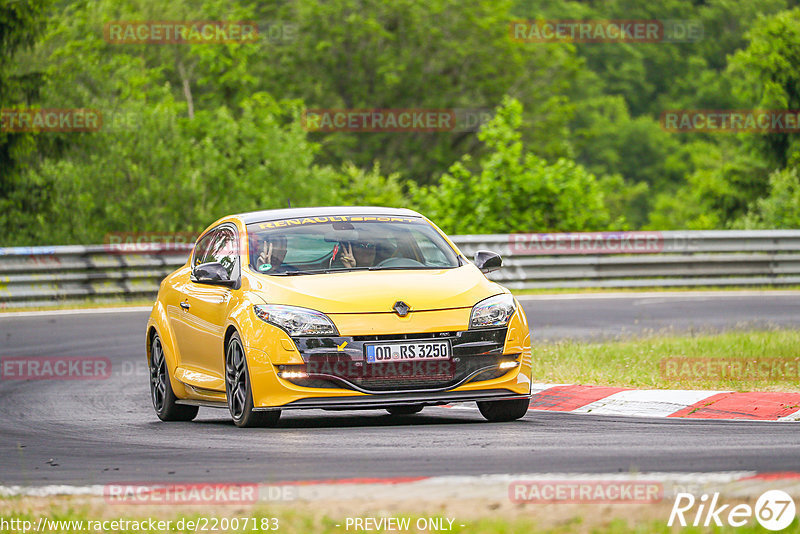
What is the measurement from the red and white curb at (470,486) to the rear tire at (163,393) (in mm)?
3798

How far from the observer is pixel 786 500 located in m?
5.55

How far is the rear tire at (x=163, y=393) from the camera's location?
1052cm

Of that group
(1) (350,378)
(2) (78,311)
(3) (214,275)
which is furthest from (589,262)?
(1) (350,378)

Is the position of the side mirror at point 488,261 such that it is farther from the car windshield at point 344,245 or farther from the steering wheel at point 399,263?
the steering wheel at point 399,263

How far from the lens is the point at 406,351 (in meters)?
8.63

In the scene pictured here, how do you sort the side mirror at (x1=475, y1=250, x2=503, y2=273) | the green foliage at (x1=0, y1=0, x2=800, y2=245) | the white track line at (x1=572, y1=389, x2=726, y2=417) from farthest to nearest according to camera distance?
1. the green foliage at (x1=0, y1=0, x2=800, y2=245)
2. the side mirror at (x1=475, y1=250, x2=503, y2=273)
3. the white track line at (x1=572, y1=389, x2=726, y2=417)

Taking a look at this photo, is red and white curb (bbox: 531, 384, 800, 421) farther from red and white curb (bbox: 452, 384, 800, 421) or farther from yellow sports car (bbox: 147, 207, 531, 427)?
yellow sports car (bbox: 147, 207, 531, 427)

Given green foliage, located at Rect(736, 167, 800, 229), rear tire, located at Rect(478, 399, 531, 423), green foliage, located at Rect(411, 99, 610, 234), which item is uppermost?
rear tire, located at Rect(478, 399, 531, 423)

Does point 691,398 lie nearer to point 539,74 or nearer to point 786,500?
point 786,500

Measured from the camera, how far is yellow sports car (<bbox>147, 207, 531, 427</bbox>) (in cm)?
863

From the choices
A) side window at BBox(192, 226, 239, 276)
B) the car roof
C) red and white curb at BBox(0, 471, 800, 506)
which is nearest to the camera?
red and white curb at BBox(0, 471, 800, 506)

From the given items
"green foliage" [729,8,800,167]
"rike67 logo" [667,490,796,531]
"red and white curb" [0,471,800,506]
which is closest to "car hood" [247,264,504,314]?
"red and white curb" [0,471,800,506]

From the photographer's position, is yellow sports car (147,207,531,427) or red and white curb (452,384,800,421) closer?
yellow sports car (147,207,531,427)

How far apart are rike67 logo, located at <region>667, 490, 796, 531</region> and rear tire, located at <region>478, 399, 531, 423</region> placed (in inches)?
144
